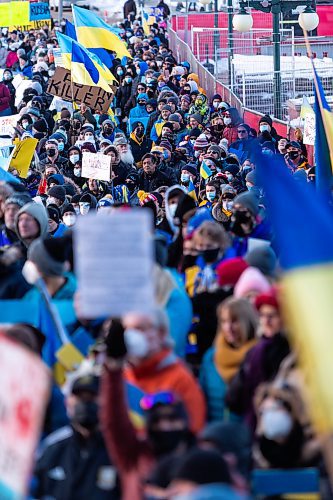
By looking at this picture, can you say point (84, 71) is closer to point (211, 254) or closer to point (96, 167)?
point (96, 167)

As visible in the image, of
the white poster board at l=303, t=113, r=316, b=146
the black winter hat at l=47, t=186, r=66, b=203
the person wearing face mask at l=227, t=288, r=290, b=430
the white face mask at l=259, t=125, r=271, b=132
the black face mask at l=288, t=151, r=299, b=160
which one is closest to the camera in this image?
the person wearing face mask at l=227, t=288, r=290, b=430

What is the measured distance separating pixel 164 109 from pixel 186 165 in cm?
593

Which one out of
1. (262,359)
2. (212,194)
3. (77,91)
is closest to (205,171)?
(212,194)

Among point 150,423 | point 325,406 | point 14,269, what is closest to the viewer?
point 325,406

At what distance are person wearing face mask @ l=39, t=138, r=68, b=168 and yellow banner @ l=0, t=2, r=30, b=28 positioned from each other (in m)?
18.5

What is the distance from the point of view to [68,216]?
1204 cm

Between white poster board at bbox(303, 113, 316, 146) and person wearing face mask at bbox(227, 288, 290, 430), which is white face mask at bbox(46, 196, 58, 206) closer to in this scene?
white poster board at bbox(303, 113, 316, 146)

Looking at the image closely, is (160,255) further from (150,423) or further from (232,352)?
(150,423)

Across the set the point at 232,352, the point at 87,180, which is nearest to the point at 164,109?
the point at 87,180

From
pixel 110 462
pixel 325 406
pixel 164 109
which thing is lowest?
pixel 110 462

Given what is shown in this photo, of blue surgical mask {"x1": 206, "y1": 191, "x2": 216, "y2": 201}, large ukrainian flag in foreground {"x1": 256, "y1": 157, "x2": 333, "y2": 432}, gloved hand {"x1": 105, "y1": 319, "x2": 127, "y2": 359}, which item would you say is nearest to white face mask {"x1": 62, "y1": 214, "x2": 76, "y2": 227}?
blue surgical mask {"x1": 206, "y1": 191, "x2": 216, "y2": 201}

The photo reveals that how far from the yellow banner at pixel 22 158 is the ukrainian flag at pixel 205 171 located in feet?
5.56

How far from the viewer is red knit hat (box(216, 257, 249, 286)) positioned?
7246mm

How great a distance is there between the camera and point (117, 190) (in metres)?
15.5
